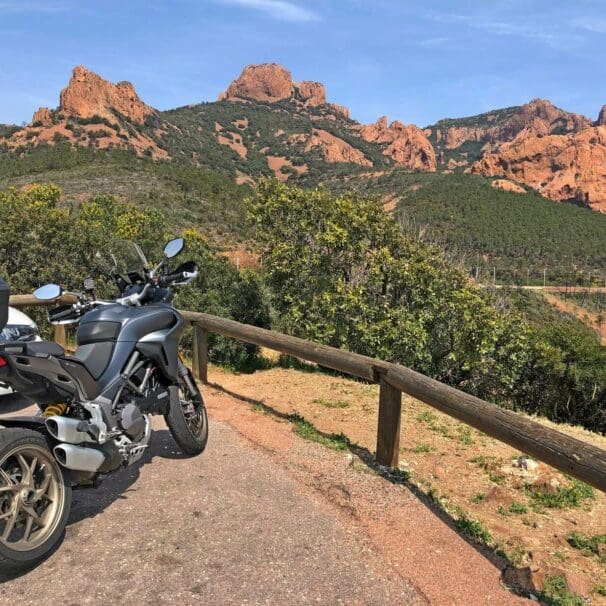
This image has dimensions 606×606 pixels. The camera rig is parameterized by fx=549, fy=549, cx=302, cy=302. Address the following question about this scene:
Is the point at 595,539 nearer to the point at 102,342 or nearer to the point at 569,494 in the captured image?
the point at 569,494

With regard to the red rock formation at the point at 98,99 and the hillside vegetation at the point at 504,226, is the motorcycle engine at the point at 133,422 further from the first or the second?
the red rock formation at the point at 98,99

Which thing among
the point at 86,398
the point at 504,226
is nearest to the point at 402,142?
the point at 504,226

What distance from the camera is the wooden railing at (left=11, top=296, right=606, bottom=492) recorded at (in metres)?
2.93

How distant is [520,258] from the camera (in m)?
83.4

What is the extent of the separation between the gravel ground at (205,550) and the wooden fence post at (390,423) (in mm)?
913

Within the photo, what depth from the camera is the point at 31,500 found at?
2.74 meters

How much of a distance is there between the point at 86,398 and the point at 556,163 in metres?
167

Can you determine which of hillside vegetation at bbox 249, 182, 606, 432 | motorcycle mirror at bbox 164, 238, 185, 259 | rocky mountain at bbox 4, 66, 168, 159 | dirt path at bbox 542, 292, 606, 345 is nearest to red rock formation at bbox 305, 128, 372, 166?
rocky mountain at bbox 4, 66, 168, 159

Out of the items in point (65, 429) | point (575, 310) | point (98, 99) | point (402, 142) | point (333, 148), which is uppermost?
point (402, 142)

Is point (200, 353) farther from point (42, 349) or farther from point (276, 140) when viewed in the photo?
point (276, 140)

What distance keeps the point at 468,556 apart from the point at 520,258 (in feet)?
284

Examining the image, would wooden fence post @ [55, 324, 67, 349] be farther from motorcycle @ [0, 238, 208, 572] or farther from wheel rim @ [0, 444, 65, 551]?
wheel rim @ [0, 444, 65, 551]

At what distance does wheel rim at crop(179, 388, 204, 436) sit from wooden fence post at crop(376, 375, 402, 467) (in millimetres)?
1502

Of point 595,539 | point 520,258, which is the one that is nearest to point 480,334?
point 595,539
